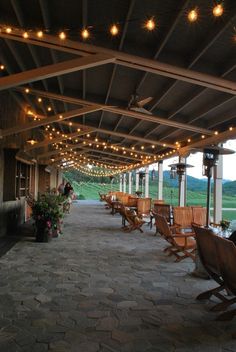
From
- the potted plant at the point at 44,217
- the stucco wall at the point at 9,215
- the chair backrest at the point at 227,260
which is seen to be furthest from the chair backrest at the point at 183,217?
the chair backrest at the point at 227,260

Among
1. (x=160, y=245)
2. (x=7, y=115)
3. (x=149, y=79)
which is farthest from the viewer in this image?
(x=7, y=115)

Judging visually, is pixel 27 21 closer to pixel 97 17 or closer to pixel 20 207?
pixel 97 17

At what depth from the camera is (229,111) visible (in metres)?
8.16

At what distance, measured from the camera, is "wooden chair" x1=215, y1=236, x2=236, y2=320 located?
310 cm

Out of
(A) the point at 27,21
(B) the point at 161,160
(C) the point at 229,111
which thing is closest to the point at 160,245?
(C) the point at 229,111

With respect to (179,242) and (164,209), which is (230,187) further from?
(179,242)

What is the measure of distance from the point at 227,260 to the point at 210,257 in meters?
0.68

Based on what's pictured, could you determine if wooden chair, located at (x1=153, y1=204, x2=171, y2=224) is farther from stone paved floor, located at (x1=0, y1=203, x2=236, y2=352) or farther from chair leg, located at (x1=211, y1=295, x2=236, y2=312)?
chair leg, located at (x1=211, y1=295, x2=236, y2=312)

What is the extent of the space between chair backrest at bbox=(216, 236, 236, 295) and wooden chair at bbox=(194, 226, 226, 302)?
0.15m

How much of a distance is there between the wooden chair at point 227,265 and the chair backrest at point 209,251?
14 cm

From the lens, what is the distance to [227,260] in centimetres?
325

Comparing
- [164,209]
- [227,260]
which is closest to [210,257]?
[227,260]

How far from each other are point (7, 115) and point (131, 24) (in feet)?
16.7

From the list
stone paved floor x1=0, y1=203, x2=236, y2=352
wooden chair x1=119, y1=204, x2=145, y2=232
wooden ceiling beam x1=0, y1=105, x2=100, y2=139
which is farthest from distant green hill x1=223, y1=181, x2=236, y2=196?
stone paved floor x1=0, y1=203, x2=236, y2=352
